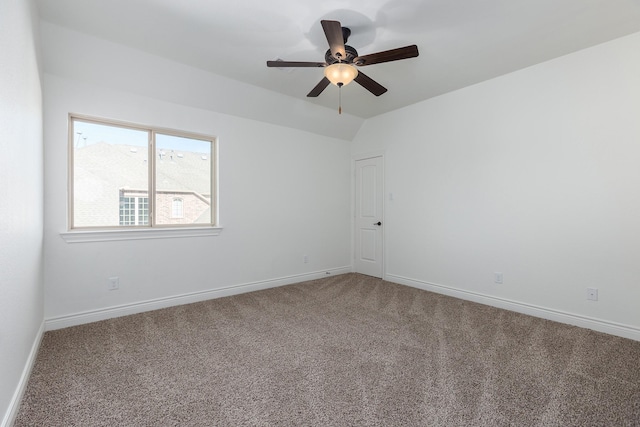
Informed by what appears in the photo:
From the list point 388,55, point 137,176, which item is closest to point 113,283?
point 137,176

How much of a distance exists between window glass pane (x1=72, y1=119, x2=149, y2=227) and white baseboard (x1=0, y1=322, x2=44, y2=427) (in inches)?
45.6

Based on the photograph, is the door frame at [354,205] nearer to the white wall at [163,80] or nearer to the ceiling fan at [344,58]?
the white wall at [163,80]

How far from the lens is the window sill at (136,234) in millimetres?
2781

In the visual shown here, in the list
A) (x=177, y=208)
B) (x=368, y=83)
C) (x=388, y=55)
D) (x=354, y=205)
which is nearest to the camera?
(x=388, y=55)

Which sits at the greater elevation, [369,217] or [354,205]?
[354,205]

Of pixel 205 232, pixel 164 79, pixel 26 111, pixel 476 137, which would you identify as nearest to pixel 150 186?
pixel 205 232

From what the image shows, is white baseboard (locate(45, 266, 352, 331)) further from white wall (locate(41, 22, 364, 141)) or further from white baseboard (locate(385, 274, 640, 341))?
white wall (locate(41, 22, 364, 141))

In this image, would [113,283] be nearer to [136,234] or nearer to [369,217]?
[136,234]

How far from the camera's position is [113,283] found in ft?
9.78

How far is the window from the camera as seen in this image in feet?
Answer: 9.59

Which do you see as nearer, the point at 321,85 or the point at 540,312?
the point at 321,85

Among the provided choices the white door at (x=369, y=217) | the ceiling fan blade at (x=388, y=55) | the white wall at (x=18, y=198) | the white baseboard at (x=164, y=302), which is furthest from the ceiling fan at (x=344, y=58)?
the white baseboard at (x=164, y=302)

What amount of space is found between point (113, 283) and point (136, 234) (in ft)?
1.74

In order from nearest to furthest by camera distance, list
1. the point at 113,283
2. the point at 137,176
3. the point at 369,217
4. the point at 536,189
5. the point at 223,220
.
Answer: the point at 113,283, the point at 536,189, the point at 137,176, the point at 223,220, the point at 369,217
